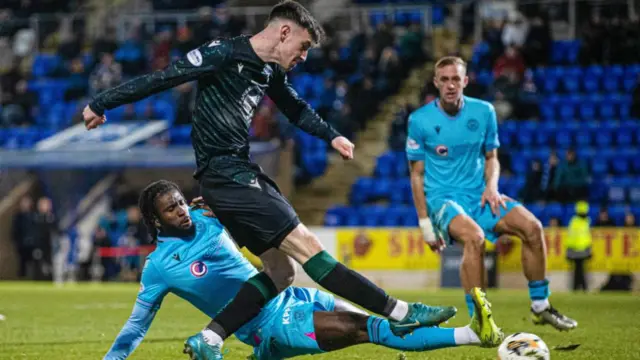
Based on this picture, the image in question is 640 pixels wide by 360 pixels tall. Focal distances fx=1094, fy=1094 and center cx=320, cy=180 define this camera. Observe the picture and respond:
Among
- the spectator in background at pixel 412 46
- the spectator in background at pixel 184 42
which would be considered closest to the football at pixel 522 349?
the spectator in background at pixel 412 46

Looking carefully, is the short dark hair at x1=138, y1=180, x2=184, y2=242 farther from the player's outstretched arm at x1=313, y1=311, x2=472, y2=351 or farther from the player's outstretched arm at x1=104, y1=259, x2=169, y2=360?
the player's outstretched arm at x1=313, y1=311, x2=472, y2=351

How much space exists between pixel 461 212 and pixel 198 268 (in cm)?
320

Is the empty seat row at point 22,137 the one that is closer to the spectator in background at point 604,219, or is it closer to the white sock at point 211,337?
the spectator in background at point 604,219

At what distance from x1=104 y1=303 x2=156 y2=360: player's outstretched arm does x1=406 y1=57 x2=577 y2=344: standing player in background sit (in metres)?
3.25

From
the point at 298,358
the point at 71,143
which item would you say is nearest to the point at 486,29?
the point at 71,143

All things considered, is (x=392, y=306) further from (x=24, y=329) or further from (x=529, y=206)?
(x=529, y=206)

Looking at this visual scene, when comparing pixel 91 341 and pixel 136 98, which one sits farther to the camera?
pixel 91 341

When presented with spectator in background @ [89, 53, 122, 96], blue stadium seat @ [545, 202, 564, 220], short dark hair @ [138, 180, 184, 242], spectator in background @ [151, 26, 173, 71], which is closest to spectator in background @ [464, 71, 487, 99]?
blue stadium seat @ [545, 202, 564, 220]

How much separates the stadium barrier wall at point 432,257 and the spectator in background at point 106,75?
328 inches

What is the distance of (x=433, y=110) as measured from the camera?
32.6 feet

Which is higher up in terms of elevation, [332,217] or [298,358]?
[298,358]

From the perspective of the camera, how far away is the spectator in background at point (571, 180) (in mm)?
20719

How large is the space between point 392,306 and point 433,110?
3994 mm

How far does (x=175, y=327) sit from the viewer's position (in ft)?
37.1
